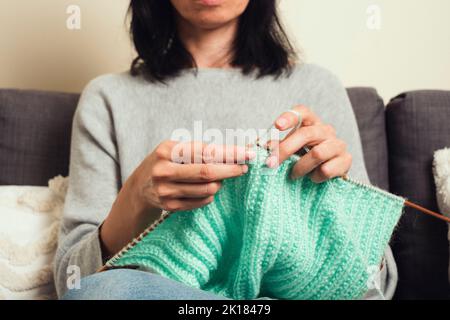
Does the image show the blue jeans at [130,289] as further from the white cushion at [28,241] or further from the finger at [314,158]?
the white cushion at [28,241]

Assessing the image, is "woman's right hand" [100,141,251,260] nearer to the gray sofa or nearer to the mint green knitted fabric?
the mint green knitted fabric

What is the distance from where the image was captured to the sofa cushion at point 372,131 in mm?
1167

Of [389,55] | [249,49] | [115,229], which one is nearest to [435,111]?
[389,55]

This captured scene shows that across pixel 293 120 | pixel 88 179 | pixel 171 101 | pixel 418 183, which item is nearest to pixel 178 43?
pixel 171 101

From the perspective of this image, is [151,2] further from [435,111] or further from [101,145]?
[435,111]

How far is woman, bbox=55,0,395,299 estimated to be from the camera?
86cm

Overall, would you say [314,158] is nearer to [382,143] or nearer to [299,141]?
[299,141]

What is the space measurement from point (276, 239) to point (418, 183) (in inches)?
21.4

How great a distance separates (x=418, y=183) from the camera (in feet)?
3.69

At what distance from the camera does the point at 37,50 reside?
4.55 feet

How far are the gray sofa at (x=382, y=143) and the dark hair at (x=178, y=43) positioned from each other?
0.23 meters

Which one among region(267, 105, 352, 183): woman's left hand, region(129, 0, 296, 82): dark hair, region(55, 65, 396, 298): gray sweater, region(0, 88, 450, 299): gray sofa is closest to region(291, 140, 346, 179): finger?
region(267, 105, 352, 183): woman's left hand

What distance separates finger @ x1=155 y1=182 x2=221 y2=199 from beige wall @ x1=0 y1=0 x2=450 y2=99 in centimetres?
81
